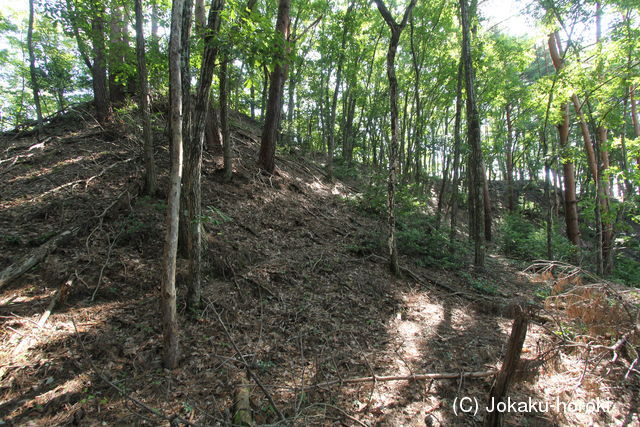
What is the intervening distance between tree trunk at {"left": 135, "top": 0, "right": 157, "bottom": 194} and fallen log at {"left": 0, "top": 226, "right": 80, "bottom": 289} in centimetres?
182

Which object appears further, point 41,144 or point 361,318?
point 41,144

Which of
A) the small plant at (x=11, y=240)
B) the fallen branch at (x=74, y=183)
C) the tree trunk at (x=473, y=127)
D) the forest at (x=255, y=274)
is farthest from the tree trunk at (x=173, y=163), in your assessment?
the tree trunk at (x=473, y=127)

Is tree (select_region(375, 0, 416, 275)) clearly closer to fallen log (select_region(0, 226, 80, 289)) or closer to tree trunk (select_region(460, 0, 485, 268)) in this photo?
tree trunk (select_region(460, 0, 485, 268))

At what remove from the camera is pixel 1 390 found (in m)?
3.15

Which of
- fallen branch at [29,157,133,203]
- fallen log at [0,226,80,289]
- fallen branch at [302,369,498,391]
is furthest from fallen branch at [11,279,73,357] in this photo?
fallen branch at [302,369,498,391]

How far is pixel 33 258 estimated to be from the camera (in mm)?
4832

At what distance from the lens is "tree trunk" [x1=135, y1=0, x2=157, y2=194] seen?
5.89 meters

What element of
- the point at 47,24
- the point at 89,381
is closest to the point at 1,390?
the point at 89,381

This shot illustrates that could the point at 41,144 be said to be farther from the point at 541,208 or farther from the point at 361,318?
the point at 541,208

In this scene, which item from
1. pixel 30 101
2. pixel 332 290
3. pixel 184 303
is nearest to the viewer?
pixel 184 303

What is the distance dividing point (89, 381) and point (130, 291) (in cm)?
172

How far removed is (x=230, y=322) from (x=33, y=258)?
3.39m

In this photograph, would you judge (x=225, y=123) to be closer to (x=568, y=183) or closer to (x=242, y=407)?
(x=242, y=407)

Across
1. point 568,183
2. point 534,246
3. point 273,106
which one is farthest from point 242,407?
point 568,183
